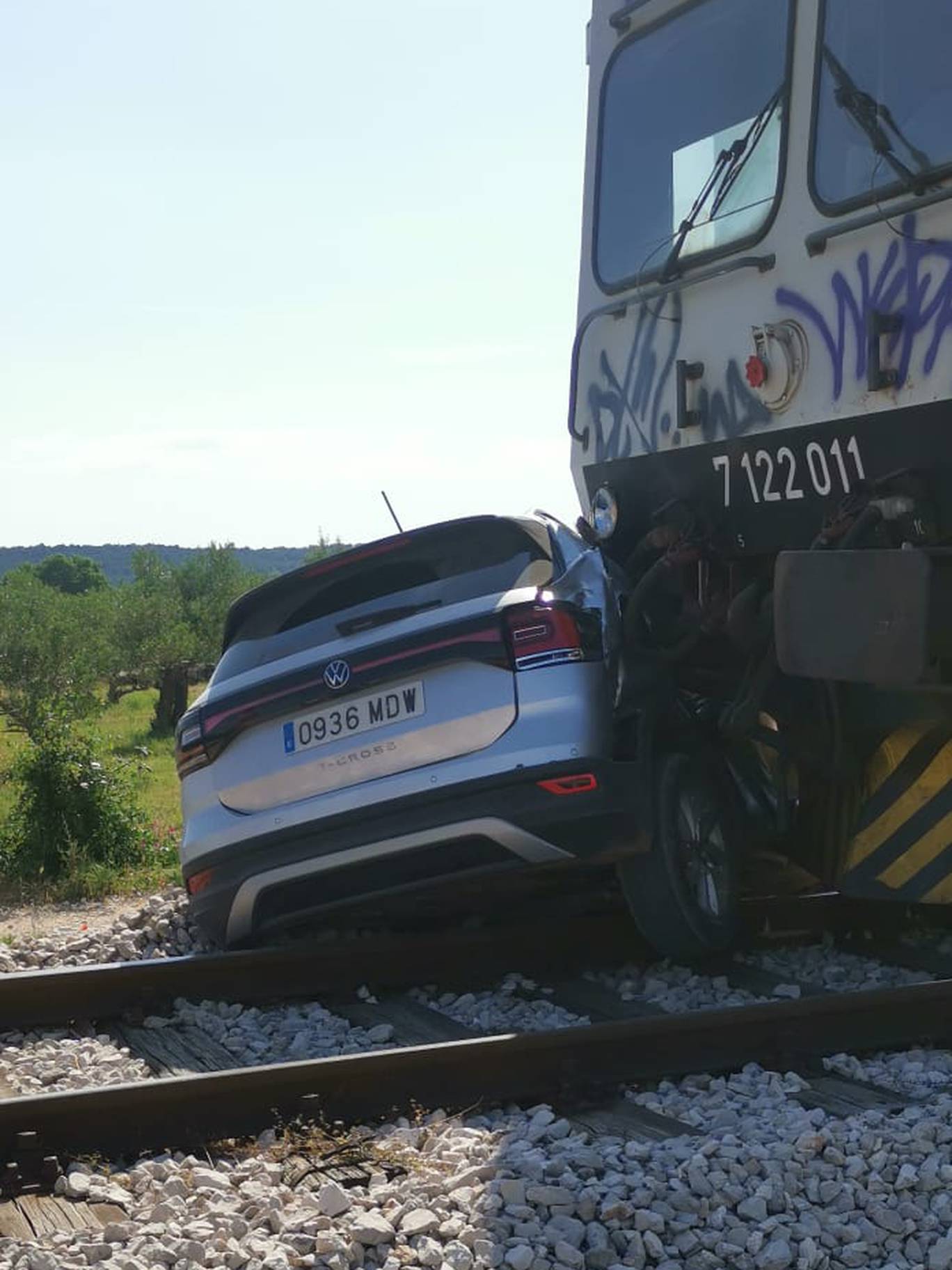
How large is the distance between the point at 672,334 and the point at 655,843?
207cm

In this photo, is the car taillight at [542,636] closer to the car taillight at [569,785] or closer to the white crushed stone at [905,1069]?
the car taillight at [569,785]

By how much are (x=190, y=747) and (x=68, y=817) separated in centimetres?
382

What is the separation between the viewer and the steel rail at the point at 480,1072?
400cm

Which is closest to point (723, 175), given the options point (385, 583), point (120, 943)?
point (385, 583)

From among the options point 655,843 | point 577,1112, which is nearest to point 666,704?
point 655,843

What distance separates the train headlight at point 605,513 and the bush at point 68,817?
400cm

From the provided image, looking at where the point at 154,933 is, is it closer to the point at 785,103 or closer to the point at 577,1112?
the point at 577,1112

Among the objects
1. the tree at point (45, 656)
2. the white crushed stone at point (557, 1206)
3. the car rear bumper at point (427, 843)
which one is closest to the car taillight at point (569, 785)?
the car rear bumper at point (427, 843)

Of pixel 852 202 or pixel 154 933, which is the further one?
pixel 154 933

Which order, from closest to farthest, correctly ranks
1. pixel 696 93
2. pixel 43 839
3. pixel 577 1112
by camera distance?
pixel 577 1112 → pixel 696 93 → pixel 43 839

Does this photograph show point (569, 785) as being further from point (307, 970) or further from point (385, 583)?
point (307, 970)

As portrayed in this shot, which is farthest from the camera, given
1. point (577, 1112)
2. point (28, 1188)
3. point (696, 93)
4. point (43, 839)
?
point (43, 839)

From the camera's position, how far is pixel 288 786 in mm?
5801

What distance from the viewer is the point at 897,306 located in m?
5.30
